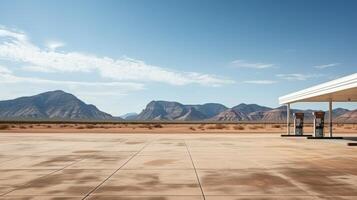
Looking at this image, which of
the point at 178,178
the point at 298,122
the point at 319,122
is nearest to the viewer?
the point at 178,178

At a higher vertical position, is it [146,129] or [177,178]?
[146,129]

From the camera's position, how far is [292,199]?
992cm

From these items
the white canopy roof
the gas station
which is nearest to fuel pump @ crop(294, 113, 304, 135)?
the gas station

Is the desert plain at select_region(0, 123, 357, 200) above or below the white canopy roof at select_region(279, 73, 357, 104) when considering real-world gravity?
below

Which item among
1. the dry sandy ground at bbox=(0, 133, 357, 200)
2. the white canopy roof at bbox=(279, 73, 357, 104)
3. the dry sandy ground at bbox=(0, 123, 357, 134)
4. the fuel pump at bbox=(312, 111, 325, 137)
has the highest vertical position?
the white canopy roof at bbox=(279, 73, 357, 104)

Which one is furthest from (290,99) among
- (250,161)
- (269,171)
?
(269,171)

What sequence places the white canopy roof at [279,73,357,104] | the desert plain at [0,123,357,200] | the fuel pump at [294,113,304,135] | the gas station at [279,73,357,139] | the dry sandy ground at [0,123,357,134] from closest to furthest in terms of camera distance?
the desert plain at [0,123,357,200]
the white canopy roof at [279,73,357,104]
the gas station at [279,73,357,139]
the fuel pump at [294,113,304,135]
the dry sandy ground at [0,123,357,134]

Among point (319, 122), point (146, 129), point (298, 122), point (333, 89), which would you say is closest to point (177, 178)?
point (333, 89)

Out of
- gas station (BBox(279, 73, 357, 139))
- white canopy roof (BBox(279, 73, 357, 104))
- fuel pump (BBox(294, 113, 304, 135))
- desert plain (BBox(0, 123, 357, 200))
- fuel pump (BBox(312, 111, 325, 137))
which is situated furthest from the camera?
fuel pump (BBox(294, 113, 304, 135))

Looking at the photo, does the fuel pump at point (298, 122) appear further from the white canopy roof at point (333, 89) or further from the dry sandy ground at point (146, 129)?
the dry sandy ground at point (146, 129)

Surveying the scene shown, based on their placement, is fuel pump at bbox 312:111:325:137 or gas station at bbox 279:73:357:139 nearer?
gas station at bbox 279:73:357:139

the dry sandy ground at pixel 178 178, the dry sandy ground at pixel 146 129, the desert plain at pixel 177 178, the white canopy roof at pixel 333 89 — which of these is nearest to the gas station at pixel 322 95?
the white canopy roof at pixel 333 89

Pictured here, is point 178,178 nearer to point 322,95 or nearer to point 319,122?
point 322,95

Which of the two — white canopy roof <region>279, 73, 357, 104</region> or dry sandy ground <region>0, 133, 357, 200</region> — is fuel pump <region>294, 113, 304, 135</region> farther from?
dry sandy ground <region>0, 133, 357, 200</region>
